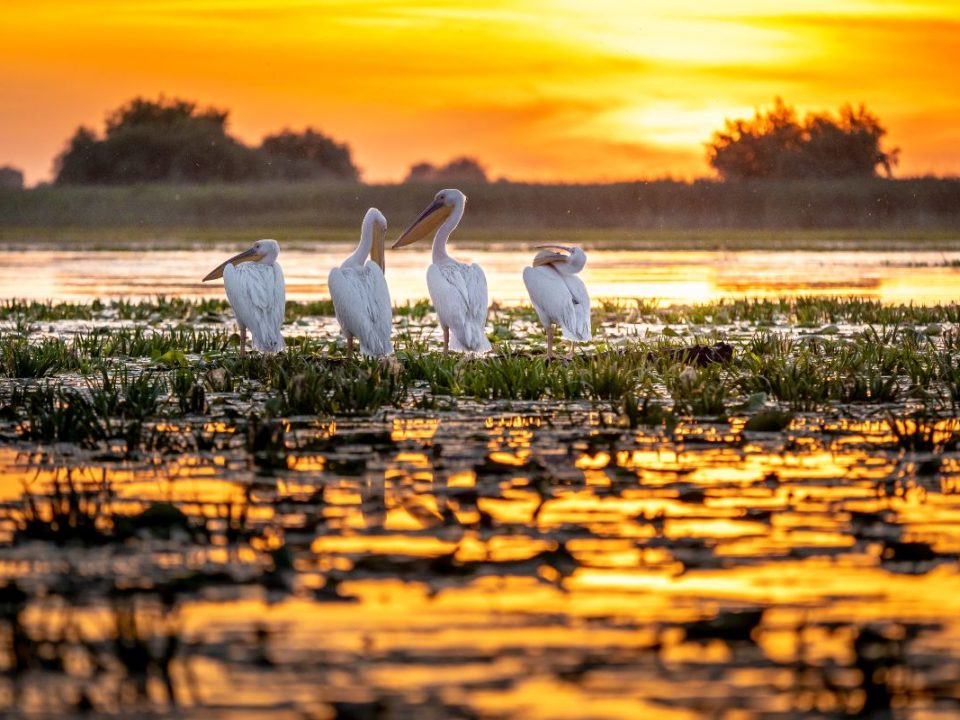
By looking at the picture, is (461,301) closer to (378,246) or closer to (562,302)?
(562,302)

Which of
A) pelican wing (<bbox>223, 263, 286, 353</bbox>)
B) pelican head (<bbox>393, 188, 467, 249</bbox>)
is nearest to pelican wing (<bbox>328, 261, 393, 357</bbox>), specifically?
pelican wing (<bbox>223, 263, 286, 353</bbox>)

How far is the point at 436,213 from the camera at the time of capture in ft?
41.8

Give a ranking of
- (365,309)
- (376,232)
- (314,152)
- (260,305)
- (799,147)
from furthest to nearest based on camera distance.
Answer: (314,152), (799,147), (376,232), (260,305), (365,309)

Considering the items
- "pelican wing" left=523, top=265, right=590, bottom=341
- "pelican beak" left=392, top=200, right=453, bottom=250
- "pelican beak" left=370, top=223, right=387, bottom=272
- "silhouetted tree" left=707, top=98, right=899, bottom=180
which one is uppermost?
"silhouetted tree" left=707, top=98, right=899, bottom=180

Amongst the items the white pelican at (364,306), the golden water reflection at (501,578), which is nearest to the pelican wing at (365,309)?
the white pelican at (364,306)

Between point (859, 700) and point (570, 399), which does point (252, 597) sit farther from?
point (570, 399)

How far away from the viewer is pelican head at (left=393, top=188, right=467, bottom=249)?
41.5 feet

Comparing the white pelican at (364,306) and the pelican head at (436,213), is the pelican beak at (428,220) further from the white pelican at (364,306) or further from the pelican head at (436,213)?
the white pelican at (364,306)

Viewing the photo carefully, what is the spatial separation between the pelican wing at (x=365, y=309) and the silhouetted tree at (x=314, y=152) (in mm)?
87494

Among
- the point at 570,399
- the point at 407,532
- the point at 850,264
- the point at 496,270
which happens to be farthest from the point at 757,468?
the point at 850,264

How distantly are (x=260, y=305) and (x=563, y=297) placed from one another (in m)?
2.11

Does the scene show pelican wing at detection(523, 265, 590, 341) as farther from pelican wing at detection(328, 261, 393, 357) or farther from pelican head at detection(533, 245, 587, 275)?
pelican wing at detection(328, 261, 393, 357)

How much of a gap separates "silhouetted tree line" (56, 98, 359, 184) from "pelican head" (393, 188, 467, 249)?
76.8 metres

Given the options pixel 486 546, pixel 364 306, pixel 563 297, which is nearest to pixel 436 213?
pixel 563 297
